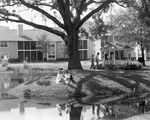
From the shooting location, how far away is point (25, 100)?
12.9 metres

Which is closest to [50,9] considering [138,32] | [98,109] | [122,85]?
[122,85]

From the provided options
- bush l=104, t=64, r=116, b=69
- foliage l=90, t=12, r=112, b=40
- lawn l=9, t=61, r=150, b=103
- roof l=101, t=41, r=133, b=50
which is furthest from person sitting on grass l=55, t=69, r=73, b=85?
roof l=101, t=41, r=133, b=50

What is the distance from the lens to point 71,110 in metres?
10.4

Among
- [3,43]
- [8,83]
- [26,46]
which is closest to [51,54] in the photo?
[26,46]

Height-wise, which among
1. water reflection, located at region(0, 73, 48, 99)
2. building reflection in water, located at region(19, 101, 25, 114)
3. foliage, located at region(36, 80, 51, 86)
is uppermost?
foliage, located at region(36, 80, 51, 86)

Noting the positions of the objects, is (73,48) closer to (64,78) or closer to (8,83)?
(64,78)

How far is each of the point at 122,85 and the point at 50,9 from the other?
30.2 ft

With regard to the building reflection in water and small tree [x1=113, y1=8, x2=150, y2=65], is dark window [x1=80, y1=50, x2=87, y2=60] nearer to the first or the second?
small tree [x1=113, y1=8, x2=150, y2=65]

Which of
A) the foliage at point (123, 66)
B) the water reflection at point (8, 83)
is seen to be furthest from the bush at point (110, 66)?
the water reflection at point (8, 83)

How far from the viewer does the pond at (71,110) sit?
30.7ft

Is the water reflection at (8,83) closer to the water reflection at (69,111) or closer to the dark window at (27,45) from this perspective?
the water reflection at (69,111)

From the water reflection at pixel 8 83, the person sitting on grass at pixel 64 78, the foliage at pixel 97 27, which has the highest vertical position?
the foliage at pixel 97 27

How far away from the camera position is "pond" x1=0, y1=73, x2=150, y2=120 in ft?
30.7

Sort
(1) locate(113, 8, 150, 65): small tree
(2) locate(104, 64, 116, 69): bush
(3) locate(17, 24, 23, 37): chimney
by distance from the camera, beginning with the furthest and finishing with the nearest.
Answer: (3) locate(17, 24, 23, 37): chimney < (1) locate(113, 8, 150, 65): small tree < (2) locate(104, 64, 116, 69): bush
